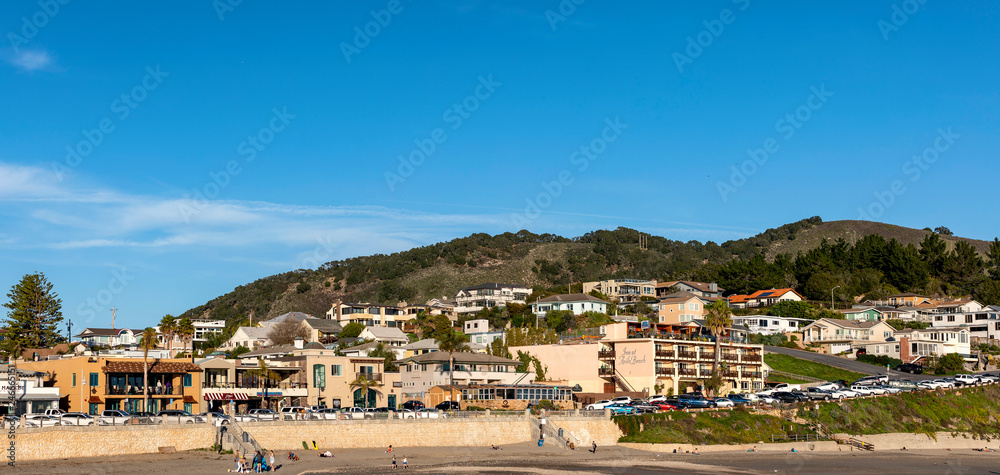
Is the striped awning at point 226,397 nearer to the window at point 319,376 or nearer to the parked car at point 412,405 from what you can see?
the window at point 319,376

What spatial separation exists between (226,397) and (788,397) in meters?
43.1

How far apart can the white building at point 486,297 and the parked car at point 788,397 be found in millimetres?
77620

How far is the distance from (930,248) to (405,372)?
334ft

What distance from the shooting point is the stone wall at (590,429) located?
65.1 metres

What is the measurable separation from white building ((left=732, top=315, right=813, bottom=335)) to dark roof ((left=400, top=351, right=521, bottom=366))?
40071 millimetres

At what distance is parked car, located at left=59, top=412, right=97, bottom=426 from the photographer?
169ft

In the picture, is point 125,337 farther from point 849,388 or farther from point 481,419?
point 849,388

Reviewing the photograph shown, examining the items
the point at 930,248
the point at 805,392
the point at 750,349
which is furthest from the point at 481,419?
the point at 930,248

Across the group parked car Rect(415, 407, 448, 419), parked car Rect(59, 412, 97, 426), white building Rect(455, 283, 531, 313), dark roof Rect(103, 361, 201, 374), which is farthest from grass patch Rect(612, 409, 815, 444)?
white building Rect(455, 283, 531, 313)

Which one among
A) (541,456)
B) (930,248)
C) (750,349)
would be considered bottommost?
(541,456)

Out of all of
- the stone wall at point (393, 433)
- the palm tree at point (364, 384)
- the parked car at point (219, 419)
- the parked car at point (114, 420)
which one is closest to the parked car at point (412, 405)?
the palm tree at point (364, 384)

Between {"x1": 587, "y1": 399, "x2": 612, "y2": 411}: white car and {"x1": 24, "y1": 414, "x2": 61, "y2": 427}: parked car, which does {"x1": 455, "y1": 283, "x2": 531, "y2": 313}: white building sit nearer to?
{"x1": 587, "y1": 399, "x2": 612, "y2": 411}: white car

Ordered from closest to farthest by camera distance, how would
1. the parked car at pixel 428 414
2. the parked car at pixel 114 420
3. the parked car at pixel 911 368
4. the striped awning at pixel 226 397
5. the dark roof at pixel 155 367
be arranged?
1. the parked car at pixel 114 420
2. the parked car at pixel 428 414
3. the dark roof at pixel 155 367
4. the striped awning at pixel 226 397
5. the parked car at pixel 911 368

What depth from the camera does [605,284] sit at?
153125 millimetres
